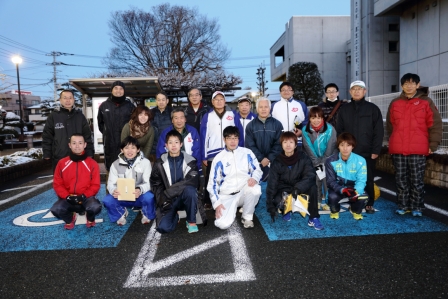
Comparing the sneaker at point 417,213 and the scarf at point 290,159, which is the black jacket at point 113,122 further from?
the sneaker at point 417,213

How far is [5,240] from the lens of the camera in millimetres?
4117

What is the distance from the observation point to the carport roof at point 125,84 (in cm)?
905

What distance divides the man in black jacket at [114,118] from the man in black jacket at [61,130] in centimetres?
44

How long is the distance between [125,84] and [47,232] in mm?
6174

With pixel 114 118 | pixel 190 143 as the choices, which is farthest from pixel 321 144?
pixel 114 118

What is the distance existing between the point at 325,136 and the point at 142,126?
2.81 m

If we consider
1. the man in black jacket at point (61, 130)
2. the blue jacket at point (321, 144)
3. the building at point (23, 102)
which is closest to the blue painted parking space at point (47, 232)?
the man in black jacket at point (61, 130)

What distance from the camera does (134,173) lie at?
469 cm

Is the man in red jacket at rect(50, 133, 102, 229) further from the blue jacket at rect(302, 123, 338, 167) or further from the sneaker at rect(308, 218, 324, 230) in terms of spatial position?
the blue jacket at rect(302, 123, 338, 167)

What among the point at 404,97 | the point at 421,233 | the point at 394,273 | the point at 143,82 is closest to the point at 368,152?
the point at 404,97

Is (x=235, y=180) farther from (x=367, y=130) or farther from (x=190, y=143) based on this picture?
(x=367, y=130)

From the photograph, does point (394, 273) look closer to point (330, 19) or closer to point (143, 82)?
point (143, 82)

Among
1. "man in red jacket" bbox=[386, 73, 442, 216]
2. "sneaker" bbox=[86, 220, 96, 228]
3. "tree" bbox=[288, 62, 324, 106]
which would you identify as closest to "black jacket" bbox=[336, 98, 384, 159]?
"man in red jacket" bbox=[386, 73, 442, 216]

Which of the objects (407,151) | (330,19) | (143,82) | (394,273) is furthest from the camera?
(330,19)
